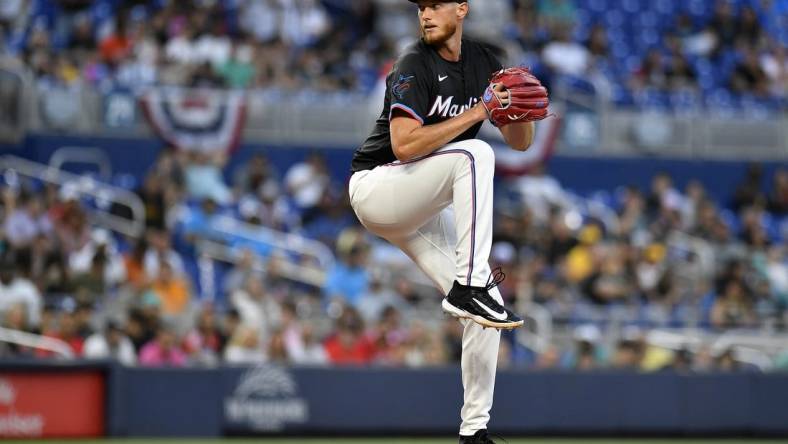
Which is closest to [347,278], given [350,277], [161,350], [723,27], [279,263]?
[350,277]

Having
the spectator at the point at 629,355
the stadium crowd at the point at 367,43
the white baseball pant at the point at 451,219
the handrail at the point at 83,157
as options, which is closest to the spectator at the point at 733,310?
the spectator at the point at 629,355

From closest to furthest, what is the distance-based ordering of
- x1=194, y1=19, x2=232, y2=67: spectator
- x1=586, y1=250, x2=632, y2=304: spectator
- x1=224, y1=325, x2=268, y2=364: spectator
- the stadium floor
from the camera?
the stadium floor
x1=224, y1=325, x2=268, y2=364: spectator
x1=586, y1=250, x2=632, y2=304: spectator
x1=194, y1=19, x2=232, y2=67: spectator

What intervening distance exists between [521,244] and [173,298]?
4.19 metres

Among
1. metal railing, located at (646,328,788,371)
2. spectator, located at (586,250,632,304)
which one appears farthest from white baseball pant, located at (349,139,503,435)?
spectator, located at (586,250,632,304)

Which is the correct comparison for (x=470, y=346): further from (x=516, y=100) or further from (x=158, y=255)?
(x=158, y=255)

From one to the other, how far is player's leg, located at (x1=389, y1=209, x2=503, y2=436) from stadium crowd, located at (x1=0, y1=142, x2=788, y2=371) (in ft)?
16.9

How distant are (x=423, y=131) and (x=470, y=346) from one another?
1112 mm

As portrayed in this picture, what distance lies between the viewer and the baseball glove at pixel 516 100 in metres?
5.92

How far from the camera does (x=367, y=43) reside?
17734 mm

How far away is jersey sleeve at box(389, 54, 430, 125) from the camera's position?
598 cm

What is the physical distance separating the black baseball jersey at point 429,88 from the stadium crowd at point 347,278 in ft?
17.0

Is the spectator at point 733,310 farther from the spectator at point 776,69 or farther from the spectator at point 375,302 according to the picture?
the spectator at point 776,69

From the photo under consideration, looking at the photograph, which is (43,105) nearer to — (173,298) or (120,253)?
(120,253)

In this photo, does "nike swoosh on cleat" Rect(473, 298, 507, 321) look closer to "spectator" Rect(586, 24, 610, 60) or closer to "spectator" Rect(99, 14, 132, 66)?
"spectator" Rect(99, 14, 132, 66)
